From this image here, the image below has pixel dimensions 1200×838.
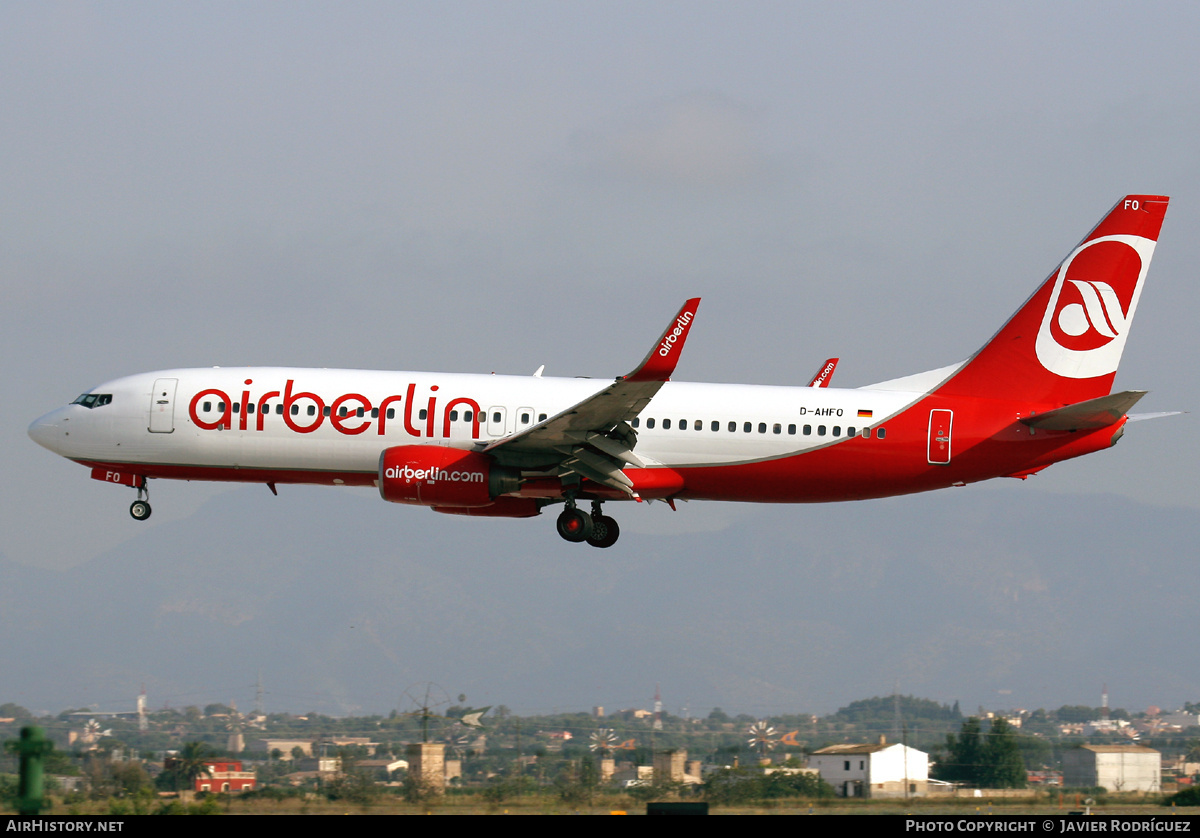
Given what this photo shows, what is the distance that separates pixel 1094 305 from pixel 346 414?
71.5 feet

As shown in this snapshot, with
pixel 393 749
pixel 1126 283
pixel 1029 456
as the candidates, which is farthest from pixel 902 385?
pixel 393 749

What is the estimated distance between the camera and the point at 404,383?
37.7m

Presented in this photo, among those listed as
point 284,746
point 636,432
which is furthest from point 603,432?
point 284,746

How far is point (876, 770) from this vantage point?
85.2 feet

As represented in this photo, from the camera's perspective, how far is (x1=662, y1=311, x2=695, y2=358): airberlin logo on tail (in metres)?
32.3

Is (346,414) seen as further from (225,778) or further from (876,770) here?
(876,770)

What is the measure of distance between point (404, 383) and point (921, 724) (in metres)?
16.8

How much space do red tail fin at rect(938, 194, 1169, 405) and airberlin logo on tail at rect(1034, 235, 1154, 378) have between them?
0.03 meters

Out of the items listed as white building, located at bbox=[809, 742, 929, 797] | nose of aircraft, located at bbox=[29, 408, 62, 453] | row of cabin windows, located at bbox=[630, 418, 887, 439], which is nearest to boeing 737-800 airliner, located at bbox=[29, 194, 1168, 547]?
row of cabin windows, located at bbox=[630, 418, 887, 439]

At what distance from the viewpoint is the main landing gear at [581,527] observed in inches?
1492

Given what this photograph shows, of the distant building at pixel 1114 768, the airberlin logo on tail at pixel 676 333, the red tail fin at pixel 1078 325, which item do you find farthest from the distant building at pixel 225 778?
the red tail fin at pixel 1078 325

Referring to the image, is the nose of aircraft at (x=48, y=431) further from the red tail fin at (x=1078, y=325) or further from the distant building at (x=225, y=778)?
the red tail fin at (x=1078, y=325)
